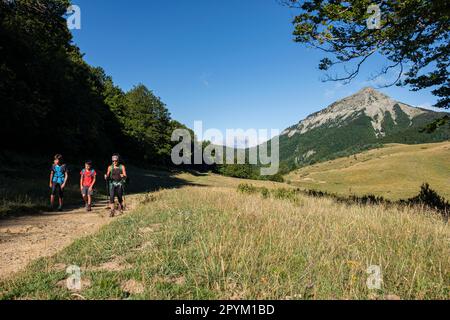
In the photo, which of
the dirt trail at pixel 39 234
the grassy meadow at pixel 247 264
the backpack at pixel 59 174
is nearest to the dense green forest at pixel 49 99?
the backpack at pixel 59 174

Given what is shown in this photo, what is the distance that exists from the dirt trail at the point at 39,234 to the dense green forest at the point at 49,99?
12447mm

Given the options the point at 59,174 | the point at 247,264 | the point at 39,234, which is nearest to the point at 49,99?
the point at 59,174

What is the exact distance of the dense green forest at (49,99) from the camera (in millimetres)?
17953

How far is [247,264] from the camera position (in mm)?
4551

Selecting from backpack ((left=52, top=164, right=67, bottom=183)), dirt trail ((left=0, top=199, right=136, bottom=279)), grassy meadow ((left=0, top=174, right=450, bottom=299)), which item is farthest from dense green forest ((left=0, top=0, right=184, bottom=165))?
grassy meadow ((left=0, top=174, right=450, bottom=299))

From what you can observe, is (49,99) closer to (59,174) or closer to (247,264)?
(59,174)

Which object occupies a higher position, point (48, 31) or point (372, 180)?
point (48, 31)

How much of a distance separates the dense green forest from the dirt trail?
1245cm

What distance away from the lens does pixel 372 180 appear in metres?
Result: 93.0

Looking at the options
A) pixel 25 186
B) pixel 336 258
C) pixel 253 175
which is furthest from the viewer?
pixel 253 175
